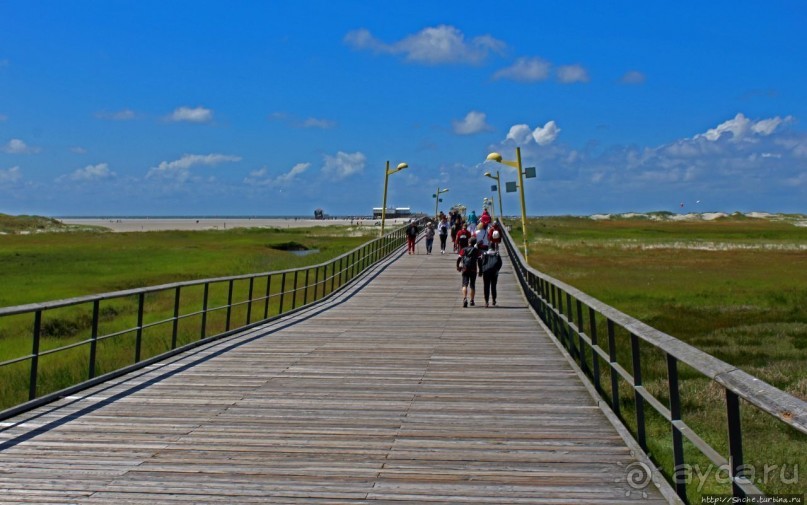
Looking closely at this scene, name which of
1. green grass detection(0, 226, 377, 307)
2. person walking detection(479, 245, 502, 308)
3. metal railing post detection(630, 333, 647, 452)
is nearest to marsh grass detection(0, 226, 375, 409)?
green grass detection(0, 226, 377, 307)

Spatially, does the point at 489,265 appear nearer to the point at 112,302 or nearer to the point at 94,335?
the point at 94,335

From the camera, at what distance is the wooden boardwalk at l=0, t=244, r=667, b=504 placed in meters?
5.72

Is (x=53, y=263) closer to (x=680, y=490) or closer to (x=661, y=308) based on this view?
(x=661, y=308)

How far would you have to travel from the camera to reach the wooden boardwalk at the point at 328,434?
5.72 meters

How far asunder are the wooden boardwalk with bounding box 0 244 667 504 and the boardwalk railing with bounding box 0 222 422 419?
53 cm

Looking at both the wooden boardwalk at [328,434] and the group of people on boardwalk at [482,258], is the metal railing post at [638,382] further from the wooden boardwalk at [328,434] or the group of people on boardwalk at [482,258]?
the group of people on boardwalk at [482,258]

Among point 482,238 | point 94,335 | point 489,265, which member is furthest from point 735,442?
point 482,238

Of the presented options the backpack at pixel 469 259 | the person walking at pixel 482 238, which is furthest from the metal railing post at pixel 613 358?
the person walking at pixel 482 238

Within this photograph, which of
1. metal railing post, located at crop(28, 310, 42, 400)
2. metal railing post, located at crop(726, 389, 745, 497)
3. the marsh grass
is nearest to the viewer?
metal railing post, located at crop(726, 389, 745, 497)

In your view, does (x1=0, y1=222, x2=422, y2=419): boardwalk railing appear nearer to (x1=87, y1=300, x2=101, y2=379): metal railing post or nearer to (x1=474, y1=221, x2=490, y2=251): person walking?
(x1=87, y1=300, x2=101, y2=379): metal railing post

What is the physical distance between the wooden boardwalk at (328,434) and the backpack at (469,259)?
6709 mm

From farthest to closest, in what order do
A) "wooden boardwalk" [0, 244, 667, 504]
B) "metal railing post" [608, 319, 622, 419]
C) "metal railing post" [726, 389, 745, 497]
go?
"metal railing post" [608, 319, 622, 419] < "wooden boardwalk" [0, 244, 667, 504] < "metal railing post" [726, 389, 745, 497]

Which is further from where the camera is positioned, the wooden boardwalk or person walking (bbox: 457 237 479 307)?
person walking (bbox: 457 237 479 307)

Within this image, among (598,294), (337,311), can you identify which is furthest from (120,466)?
(598,294)
